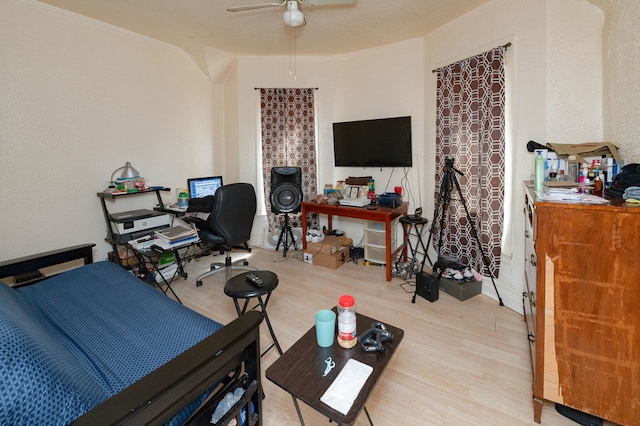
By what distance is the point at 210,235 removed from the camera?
299cm

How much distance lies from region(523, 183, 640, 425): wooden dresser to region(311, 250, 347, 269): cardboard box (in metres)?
2.24

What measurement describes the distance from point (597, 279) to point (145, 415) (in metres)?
1.73

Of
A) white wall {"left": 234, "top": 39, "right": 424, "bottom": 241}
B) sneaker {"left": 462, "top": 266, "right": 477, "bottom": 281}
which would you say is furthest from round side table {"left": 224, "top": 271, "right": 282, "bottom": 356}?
white wall {"left": 234, "top": 39, "right": 424, "bottom": 241}

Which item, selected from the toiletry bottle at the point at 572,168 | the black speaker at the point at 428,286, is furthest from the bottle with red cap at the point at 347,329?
the toiletry bottle at the point at 572,168

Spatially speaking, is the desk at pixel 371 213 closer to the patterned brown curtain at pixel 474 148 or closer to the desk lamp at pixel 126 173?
the patterned brown curtain at pixel 474 148

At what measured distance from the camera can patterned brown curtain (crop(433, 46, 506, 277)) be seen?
2563 millimetres

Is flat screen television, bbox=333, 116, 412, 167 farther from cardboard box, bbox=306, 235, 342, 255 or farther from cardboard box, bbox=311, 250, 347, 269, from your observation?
cardboard box, bbox=311, 250, 347, 269

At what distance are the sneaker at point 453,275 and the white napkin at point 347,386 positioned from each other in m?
1.83

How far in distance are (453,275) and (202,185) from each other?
10.1 feet

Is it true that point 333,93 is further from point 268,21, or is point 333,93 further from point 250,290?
point 250,290

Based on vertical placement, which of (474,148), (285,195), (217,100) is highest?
(217,100)

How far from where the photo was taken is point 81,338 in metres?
1.30

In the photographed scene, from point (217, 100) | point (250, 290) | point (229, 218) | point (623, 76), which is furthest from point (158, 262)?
point (623, 76)

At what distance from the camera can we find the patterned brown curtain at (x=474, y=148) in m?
2.56
